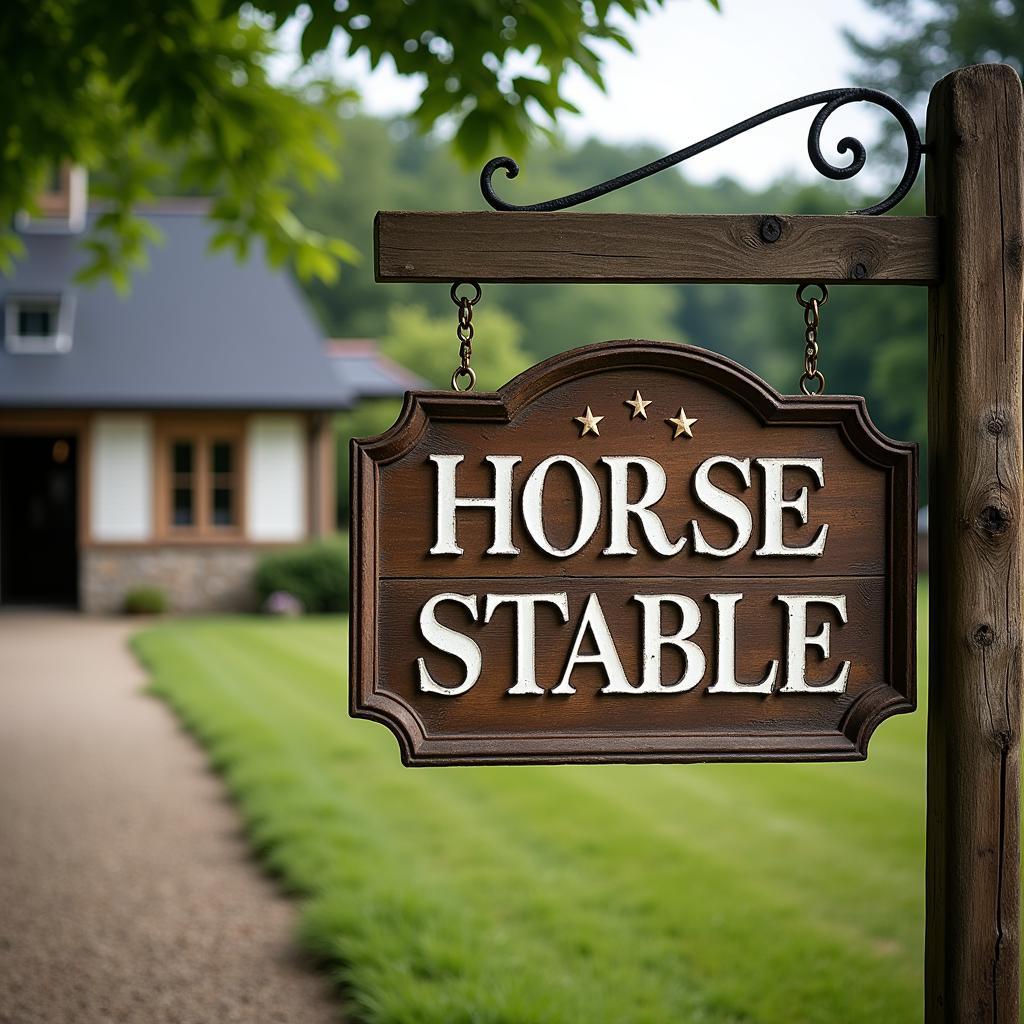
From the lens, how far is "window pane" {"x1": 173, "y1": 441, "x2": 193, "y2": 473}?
58.4 ft

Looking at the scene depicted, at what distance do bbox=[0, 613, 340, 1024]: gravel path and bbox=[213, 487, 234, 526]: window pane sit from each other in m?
8.76

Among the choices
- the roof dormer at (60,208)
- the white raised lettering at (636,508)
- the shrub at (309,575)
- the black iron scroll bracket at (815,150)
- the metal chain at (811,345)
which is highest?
the roof dormer at (60,208)

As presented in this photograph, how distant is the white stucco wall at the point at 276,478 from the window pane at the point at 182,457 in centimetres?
98

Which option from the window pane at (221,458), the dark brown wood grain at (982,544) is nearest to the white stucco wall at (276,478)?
the window pane at (221,458)

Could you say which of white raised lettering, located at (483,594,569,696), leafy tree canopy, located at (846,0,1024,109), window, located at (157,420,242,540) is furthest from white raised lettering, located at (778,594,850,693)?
leafy tree canopy, located at (846,0,1024,109)

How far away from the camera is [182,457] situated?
17.9m

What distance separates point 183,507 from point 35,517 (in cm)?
380

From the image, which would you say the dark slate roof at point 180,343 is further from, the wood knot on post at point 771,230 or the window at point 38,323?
the wood knot on post at point 771,230

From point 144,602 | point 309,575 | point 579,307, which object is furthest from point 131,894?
point 579,307

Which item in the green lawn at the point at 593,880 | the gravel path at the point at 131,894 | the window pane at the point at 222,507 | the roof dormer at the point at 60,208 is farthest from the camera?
the roof dormer at the point at 60,208

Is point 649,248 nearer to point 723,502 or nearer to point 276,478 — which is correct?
point 723,502

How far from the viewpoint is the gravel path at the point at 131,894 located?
4.02 metres

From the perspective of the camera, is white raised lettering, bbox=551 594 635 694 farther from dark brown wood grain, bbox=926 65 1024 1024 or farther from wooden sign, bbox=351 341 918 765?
dark brown wood grain, bbox=926 65 1024 1024

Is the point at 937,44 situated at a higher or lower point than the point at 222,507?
higher
